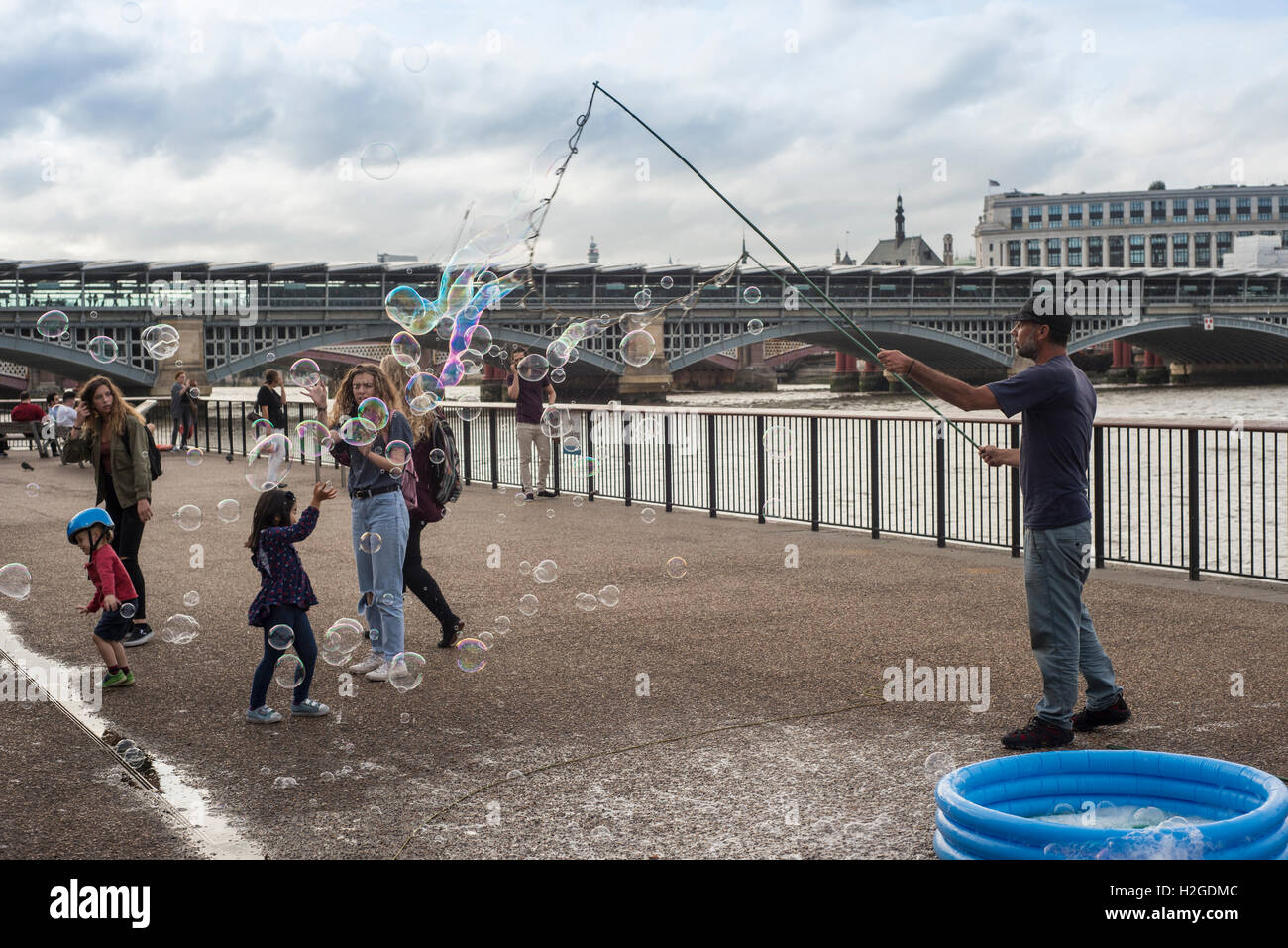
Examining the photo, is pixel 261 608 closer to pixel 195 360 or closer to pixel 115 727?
pixel 115 727

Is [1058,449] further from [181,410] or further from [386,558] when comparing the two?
[181,410]

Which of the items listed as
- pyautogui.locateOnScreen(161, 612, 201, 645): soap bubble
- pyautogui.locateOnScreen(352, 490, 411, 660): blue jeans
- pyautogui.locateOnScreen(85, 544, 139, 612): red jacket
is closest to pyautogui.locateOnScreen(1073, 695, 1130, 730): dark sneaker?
pyautogui.locateOnScreen(352, 490, 411, 660): blue jeans

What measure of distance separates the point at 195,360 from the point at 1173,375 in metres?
54.8

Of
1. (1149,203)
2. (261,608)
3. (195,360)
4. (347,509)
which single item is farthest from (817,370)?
(261,608)

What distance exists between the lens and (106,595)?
643 cm

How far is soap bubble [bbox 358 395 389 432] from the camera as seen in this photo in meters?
6.30

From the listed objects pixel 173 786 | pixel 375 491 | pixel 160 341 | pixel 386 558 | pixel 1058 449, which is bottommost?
pixel 173 786

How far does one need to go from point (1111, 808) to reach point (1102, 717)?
117 cm

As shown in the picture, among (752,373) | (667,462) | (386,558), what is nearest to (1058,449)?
(386,558)

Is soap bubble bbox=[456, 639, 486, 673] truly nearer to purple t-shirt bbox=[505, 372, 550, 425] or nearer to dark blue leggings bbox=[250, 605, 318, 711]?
dark blue leggings bbox=[250, 605, 318, 711]

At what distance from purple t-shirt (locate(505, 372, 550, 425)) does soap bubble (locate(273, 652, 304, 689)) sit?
928 cm

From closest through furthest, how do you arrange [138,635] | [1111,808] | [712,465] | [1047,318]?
[1111,808], [1047,318], [138,635], [712,465]

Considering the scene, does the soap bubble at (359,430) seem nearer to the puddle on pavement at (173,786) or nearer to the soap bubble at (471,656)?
the soap bubble at (471,656)
